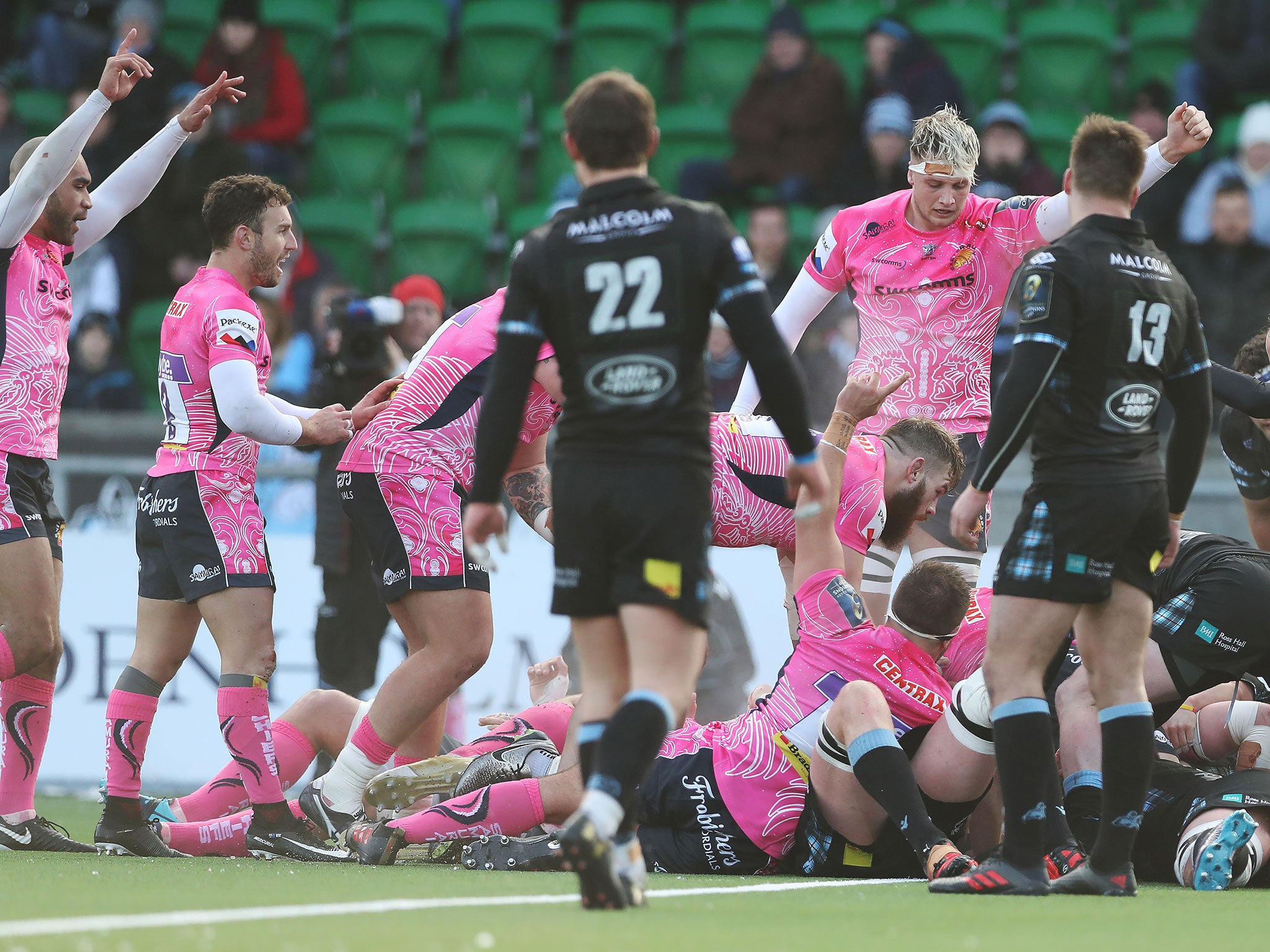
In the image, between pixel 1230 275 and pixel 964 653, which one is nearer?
pixel 964 653

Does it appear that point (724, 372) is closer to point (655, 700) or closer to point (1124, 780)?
point (1124, 780)

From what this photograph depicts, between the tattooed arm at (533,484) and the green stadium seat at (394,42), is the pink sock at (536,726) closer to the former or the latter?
the tattooed arm at (533,484)

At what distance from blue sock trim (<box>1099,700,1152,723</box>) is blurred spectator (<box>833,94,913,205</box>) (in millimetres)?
6506

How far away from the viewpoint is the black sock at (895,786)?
4422 millimetres

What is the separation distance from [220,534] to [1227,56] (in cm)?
910

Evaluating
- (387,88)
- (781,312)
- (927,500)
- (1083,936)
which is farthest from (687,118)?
(1083,936)

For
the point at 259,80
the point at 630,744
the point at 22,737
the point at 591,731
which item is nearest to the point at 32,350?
the point at 22,737

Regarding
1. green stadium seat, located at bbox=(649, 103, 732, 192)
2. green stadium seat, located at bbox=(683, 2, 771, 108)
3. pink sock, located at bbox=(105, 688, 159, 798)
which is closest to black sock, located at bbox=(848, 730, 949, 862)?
pink sock, located at bbox=(105, 688, 159, 798)

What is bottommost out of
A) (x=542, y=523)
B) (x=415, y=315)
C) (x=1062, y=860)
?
(x=1062, y=860)

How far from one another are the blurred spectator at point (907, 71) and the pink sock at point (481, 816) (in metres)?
7.38

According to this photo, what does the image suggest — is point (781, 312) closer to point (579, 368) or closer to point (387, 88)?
point (579, 368)

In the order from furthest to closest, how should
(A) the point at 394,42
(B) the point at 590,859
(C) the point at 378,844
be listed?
(A) the point at 394,42 < (C) the point at 378,844 < (B) the point at 590,859

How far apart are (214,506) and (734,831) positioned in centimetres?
199

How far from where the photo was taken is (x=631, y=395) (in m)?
3.71
